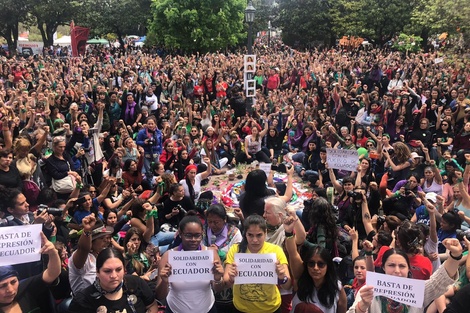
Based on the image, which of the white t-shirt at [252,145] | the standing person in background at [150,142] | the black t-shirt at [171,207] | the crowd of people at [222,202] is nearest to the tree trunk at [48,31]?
the crowd of people at [222,202]

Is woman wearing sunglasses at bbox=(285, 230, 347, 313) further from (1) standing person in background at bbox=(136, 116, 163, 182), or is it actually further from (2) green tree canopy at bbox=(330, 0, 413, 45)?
(2) green tree canopy at bbox=(330, 0, 413, 45)

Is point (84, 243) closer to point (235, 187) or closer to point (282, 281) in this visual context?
point (282, 281)

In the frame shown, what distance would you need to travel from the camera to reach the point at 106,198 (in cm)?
686

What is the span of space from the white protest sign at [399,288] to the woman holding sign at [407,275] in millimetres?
103

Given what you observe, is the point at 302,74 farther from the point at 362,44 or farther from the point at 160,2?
the point at 362,44

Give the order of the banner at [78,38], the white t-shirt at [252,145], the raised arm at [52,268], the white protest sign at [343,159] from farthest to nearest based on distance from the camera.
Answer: the banner at [78,38] < the white t-shirt at [252,145] < the white protest sign at [343,159] < the raised arm at [52,268]

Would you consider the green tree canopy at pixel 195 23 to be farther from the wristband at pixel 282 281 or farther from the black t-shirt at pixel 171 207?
the wristband at pixel 282 281

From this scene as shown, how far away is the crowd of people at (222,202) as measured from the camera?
12.3ft

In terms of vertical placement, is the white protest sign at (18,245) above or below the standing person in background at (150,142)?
above

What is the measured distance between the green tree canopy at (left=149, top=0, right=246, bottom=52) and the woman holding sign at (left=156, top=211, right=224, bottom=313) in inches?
1112

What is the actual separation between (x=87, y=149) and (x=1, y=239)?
185 inches

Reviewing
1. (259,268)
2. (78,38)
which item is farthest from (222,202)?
(78,38)

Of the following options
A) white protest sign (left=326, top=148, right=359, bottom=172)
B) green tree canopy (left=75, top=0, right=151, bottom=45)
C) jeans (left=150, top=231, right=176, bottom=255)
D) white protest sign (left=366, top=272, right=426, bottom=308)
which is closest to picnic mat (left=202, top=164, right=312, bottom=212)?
white protest sign (left=326, top=148, right=359, bottom=172)

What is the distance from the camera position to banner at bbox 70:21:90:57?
911 inches
